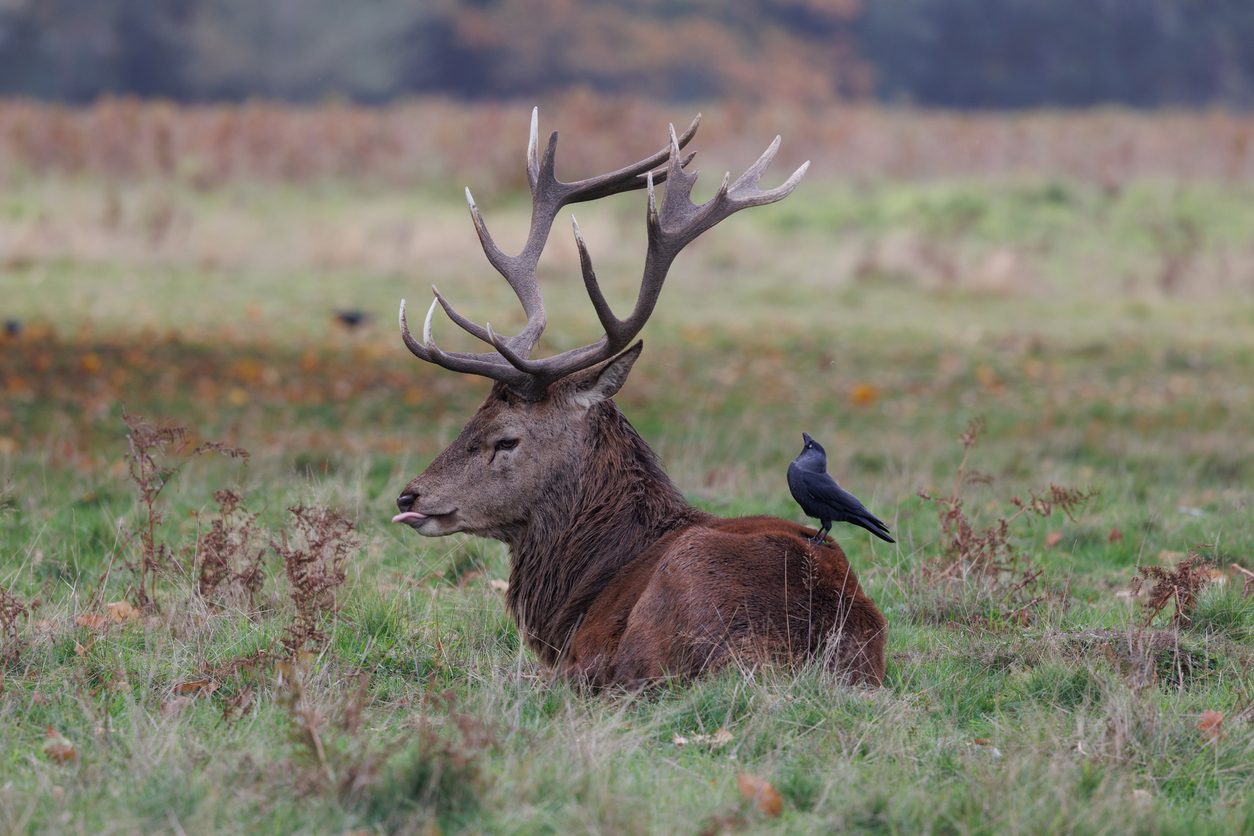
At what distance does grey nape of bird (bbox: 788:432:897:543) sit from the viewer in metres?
5.27

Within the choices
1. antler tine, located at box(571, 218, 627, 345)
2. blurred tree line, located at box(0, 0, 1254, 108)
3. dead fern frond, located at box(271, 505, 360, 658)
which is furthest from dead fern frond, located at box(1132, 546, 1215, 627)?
blurred tree line, located at box(0, 0, 1254, 108)

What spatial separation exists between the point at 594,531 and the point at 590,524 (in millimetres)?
32

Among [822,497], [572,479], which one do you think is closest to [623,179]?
[572,479]

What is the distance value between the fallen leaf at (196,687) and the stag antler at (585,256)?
1.41m

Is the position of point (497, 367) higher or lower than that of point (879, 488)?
higher

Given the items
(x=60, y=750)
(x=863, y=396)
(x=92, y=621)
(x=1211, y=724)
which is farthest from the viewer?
(x=863, y=396)

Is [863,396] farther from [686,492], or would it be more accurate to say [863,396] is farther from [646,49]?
[646,49]

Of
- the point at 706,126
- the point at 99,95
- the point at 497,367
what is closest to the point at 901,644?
the point at 497,367

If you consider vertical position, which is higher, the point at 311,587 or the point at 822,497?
the point at 822,497

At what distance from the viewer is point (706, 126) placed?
27.8 meters

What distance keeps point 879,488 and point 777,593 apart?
365 cm

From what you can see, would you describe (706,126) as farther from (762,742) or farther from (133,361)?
(762,742)

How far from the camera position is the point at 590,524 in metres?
5.73

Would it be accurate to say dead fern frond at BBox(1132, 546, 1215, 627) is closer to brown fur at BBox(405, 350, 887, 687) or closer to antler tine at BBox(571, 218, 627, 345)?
brown fur at BBox(405, 350, 887, 687)
